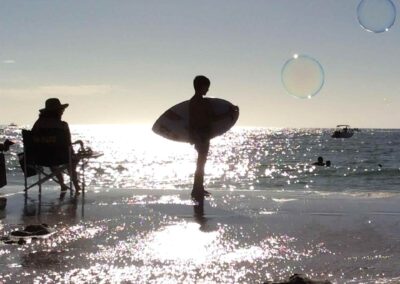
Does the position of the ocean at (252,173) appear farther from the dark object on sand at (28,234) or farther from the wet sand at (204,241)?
the dark object on sand at (28,234)

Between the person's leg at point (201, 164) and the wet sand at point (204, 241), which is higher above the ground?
the person's leg at point (201, 164)

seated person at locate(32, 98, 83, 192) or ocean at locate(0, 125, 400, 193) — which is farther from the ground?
seated person at locate(32, 98, 83, 192)

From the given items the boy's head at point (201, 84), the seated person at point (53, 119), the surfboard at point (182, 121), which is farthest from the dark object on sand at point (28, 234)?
the surfboard at point (182, 121)

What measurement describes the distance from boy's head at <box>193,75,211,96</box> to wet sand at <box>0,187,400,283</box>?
1.74 meters

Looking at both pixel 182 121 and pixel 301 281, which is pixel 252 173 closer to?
pixel 182 121

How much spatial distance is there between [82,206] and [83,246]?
8.01ft

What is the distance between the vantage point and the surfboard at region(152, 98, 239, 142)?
32.0 feet

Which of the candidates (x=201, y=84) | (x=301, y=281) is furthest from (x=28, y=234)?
(x=201, y=84)

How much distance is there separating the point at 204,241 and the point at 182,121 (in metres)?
5.57

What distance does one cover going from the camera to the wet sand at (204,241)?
12.5 feet

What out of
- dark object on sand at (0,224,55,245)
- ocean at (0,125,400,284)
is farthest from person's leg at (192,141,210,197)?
dark object on sand at (0,224,55,245)

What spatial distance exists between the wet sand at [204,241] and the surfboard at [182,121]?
2.30 m

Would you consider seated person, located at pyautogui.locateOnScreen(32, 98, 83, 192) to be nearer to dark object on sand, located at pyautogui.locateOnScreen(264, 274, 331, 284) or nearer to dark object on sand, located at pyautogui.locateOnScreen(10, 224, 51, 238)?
dark object on sand, located at pyautogui.locateOnScreen(10, 224, 51, 238)

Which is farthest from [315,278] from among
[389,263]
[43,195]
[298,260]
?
[43,195]
